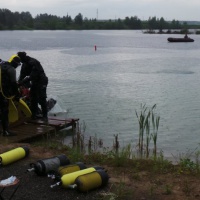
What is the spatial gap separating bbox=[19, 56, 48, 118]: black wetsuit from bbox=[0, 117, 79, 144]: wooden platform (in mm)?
480

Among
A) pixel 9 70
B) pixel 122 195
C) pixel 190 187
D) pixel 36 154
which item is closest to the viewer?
pixel 122 195

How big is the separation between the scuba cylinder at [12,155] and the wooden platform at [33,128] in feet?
4.89

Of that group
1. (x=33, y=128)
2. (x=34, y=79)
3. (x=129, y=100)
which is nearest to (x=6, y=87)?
(x=33, y=128)

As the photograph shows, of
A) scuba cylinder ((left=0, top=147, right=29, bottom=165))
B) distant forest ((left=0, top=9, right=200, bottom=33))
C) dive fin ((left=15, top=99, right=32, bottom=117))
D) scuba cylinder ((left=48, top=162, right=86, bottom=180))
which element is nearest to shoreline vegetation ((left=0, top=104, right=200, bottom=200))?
scuba cylinder ((left=0, top=147, right=29, bottom=165))

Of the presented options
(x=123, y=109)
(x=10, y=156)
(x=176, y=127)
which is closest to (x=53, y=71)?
(x=123, y=109)

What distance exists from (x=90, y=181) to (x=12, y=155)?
5.82ft

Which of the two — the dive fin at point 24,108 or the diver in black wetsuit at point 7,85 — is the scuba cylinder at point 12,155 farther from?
the dive fin at point 24,108

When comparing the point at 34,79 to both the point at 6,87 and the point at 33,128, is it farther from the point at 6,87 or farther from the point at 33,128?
the point at 6,87

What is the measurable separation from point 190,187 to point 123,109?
28.6 feet

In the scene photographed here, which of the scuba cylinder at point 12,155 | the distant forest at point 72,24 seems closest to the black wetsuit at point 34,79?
the scuba cylinder at point 12,155

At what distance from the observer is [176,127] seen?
38.4ft

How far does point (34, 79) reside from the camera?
9.81 meters

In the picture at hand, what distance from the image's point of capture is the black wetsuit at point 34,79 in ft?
31.8

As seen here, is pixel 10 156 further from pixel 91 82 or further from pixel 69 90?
pixel 91 82
